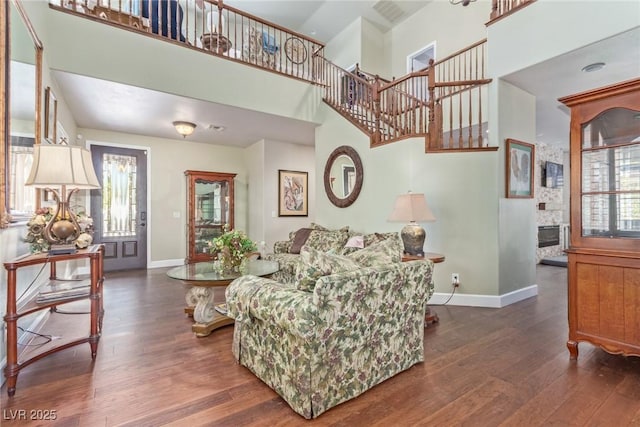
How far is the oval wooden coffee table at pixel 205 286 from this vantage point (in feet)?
8.80

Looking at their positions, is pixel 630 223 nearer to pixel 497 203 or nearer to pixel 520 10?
pixel 497 203

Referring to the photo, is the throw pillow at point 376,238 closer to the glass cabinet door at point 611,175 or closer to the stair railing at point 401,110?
the stair railing at point 401,110

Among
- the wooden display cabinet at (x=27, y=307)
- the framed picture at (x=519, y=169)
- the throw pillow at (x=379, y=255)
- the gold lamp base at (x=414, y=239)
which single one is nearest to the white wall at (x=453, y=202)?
the framed picture at (x=519, y=169)

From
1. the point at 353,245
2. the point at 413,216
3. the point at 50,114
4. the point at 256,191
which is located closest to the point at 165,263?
the point at 256,191

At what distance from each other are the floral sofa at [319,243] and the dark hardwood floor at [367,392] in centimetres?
130

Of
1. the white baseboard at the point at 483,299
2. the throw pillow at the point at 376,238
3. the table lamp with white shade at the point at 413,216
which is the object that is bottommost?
the white baseboard at the point at 483,299

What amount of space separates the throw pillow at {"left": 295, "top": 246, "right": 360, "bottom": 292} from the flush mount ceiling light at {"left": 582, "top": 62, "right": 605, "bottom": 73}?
3.83 m

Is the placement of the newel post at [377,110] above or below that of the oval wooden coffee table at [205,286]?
above

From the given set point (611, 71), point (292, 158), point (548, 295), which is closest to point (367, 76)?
point (292, 158)

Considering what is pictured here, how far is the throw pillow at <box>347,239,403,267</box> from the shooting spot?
6.52ft

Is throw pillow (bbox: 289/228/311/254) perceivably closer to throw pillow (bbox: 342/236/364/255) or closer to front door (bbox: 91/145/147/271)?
throw pillow (bbox: 342/236/364/255)

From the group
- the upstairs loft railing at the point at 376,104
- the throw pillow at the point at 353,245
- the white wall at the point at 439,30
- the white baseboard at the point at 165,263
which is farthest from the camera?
the white baseboard at the point at 165,263

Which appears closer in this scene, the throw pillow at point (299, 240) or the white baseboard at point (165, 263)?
the throw pillow at point (299, 240)

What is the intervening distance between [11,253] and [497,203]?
467cm
